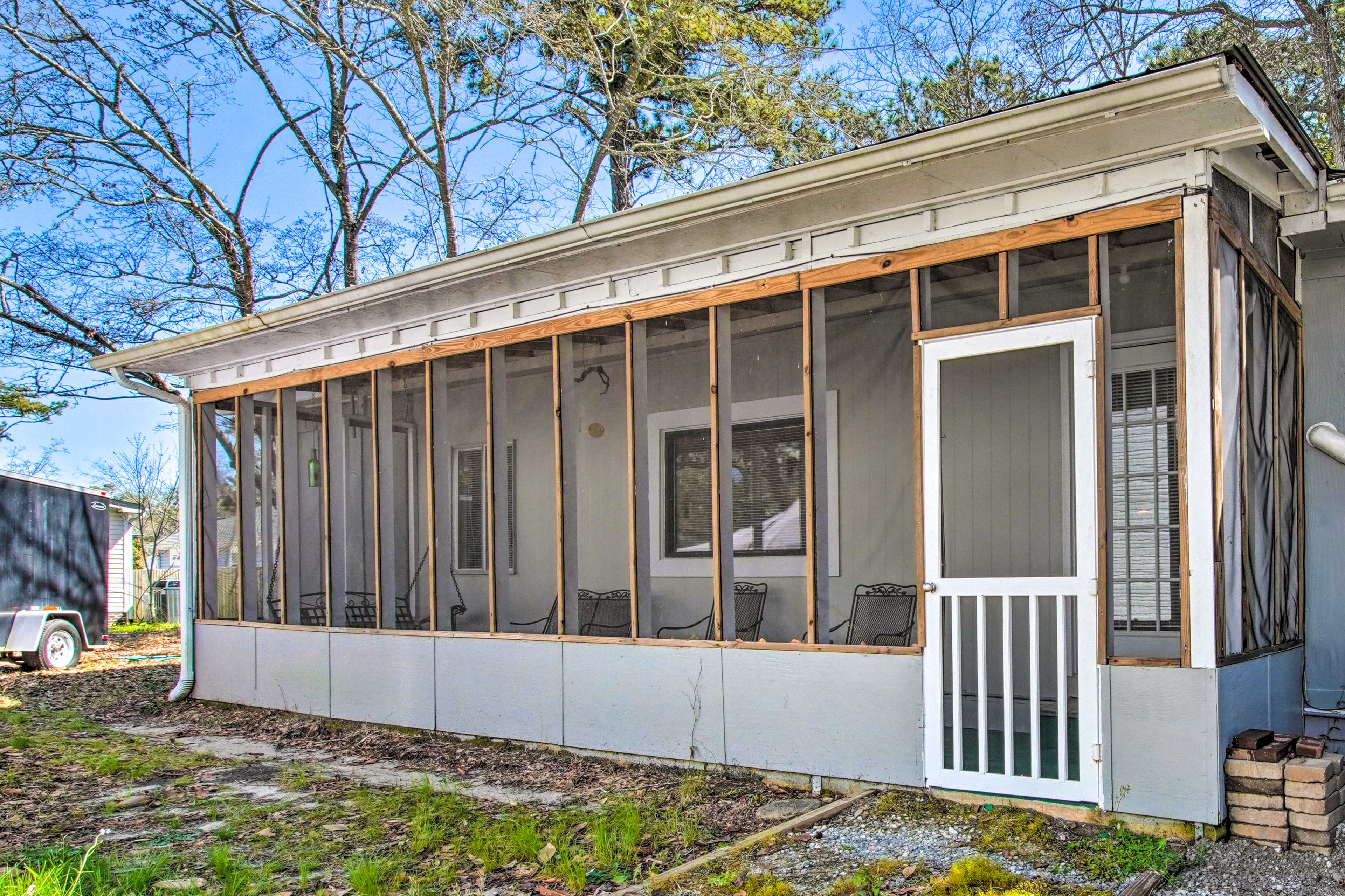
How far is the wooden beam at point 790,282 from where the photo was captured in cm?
435

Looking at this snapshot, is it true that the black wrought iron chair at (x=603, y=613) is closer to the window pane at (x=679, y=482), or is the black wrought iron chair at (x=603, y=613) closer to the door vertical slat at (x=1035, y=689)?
the window pane at (x=679, y=482)

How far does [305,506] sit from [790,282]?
663 centimetres

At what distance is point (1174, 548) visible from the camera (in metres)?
5.93

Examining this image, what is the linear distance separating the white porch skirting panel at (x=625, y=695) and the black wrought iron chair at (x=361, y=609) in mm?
1031

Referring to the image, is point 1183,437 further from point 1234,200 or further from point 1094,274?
point 1234,200

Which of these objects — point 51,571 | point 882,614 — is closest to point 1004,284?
point 882,614

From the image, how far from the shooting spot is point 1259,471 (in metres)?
4.72

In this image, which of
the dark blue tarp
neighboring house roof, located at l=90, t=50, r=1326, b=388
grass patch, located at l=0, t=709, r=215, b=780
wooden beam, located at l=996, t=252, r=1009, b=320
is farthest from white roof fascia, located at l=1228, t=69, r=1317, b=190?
the dark blue tarp

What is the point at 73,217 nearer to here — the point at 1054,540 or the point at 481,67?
the point at 481,67

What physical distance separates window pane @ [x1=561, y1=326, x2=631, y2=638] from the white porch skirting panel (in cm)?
165

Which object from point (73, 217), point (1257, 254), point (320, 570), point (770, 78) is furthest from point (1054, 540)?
point (73, 217)

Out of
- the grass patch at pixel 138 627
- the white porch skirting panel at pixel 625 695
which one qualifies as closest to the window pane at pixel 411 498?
the white porch skirting panel at pixel 625 695

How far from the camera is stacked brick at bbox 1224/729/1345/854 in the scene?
3.89 metres

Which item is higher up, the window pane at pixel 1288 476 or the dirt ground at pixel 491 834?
the window pane at pixel 1288 476
